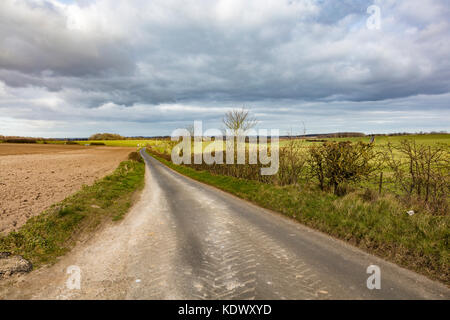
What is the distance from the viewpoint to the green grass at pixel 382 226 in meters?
5.30

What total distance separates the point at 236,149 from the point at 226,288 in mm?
17404

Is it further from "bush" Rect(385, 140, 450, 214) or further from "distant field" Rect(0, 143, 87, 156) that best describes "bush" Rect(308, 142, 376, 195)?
"distant field" Rect(0, 143, 87, 156)

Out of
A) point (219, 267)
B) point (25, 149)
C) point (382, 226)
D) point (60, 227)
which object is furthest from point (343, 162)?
point (25, 149)

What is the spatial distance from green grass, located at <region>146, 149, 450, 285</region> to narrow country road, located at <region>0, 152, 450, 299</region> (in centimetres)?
47

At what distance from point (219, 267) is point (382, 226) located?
5371 millimetres

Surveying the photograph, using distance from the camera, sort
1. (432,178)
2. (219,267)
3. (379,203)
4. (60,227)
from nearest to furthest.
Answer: (219,267) → (60,227) → (379,203) → (432,178)

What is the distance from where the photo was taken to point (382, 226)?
689 cm

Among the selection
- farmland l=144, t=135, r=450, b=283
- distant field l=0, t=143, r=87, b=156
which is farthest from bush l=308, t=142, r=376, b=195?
distant field l=0, t=143, r=87, b=156

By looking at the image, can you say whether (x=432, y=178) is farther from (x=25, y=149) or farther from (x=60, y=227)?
(x=25, y=149)

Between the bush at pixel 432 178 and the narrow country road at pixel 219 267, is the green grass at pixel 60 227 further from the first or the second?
the bush at pixel 432 178

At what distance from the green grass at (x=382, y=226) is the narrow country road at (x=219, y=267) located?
0.47m

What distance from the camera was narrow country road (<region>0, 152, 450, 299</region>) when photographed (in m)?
4.24

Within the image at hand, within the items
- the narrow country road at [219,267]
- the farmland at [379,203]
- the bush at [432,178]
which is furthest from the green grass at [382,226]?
the bush at [432,178]
